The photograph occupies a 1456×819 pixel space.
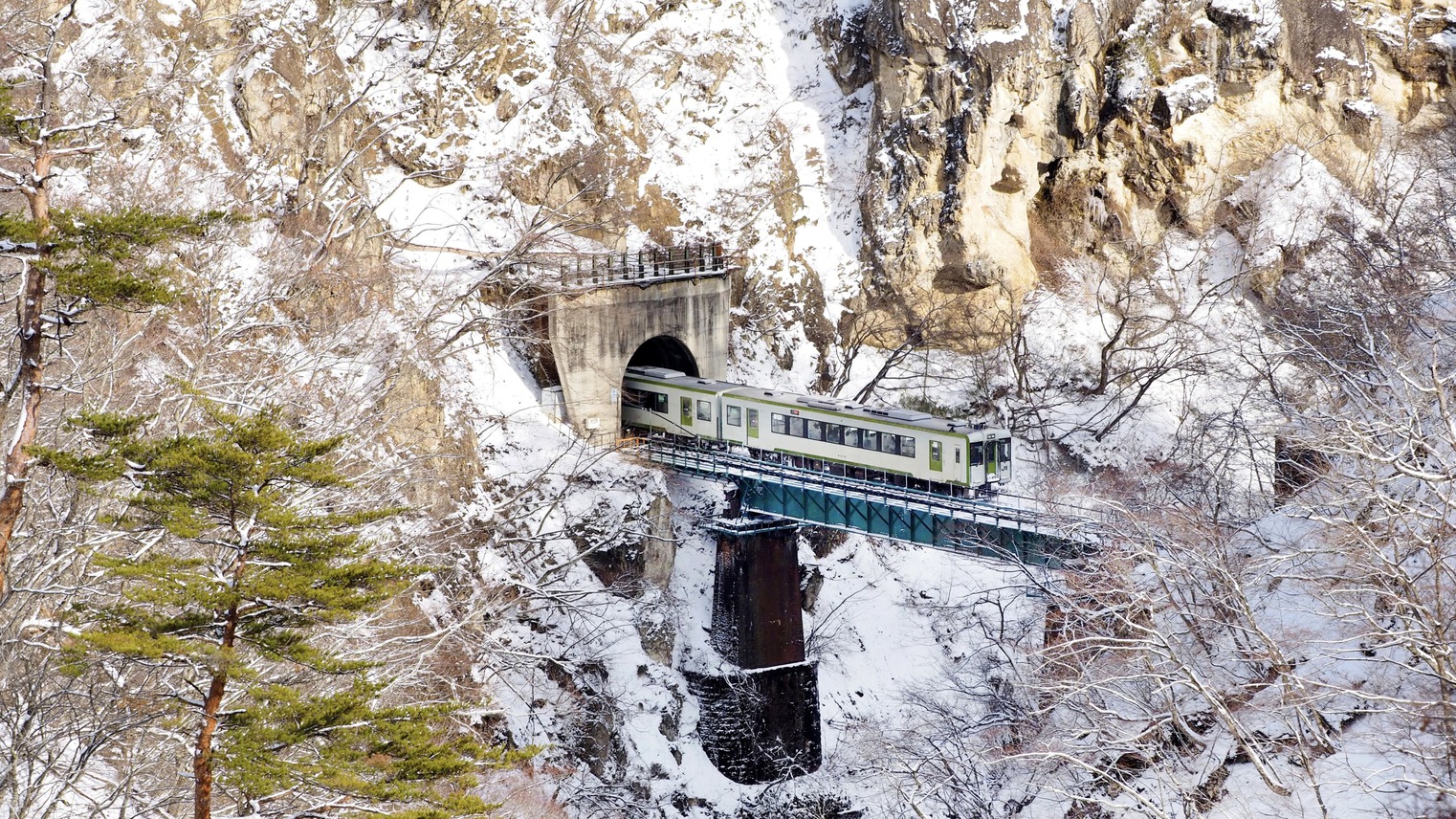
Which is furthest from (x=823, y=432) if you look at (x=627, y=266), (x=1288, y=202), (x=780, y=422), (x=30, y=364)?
(x=30, y=364)

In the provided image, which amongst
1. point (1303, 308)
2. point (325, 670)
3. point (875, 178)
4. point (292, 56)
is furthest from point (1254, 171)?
point (325, 670)

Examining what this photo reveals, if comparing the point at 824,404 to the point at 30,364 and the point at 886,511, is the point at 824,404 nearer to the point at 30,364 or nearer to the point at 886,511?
the point at 886,511

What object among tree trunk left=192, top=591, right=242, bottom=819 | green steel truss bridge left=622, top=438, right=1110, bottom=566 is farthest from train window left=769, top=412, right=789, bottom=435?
tree trunk left=192, top=591, right=242, bottom=819

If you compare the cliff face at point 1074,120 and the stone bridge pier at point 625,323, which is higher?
the cliff face at point 1074,120

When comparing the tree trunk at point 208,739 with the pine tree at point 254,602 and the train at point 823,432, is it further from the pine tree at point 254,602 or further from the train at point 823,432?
the train at point 823,432

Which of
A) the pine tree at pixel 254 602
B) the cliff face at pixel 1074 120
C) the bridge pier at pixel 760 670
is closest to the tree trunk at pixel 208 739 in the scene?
the pine tree at pixel 254 602
